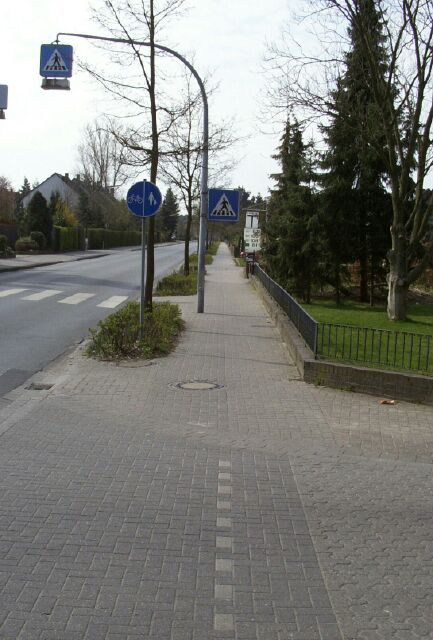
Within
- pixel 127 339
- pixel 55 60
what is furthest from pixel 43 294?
pixel 127 339

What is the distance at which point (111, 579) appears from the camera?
154 inches

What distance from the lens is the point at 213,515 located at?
496 centimetres

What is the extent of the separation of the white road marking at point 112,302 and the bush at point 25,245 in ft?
96.4

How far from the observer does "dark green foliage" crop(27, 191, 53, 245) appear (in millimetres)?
52969

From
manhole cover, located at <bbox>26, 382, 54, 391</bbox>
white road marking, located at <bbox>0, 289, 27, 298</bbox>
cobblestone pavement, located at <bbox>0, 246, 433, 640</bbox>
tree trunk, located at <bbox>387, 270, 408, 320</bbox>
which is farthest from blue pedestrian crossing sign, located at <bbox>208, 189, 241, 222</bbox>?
manhole cover, located at <bbox>26, 382, 54, 391</bbox>

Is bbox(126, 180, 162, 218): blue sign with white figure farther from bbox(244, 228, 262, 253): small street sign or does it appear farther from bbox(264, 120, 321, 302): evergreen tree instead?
bbox(244, 228, 262, 253): small street sign

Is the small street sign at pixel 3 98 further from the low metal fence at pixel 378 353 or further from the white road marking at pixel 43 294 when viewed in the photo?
the low metal fence at pixel 378 353

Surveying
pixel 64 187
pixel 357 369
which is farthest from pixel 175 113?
pixel 64 187

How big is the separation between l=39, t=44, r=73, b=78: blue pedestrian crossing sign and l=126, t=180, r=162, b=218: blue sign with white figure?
2.54m

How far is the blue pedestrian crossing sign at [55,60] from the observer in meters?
12.6

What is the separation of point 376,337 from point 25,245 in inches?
1643

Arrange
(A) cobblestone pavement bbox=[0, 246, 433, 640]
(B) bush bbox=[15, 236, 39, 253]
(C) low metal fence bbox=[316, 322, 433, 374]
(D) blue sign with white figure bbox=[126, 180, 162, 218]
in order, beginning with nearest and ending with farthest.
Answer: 1. (A) cobblestone pavement bbox=[0, 246, 433, 640]
2. (C) low metal fence bbox=[316, 322, 433, 374]
3. (D) blue sign with white figure bbox=[126, 180, 162, 218]
4. (B) bush bbox=[15, 236, 39, 253]

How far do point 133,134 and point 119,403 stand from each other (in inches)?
372

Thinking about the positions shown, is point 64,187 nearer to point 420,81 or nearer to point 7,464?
point 420,81
